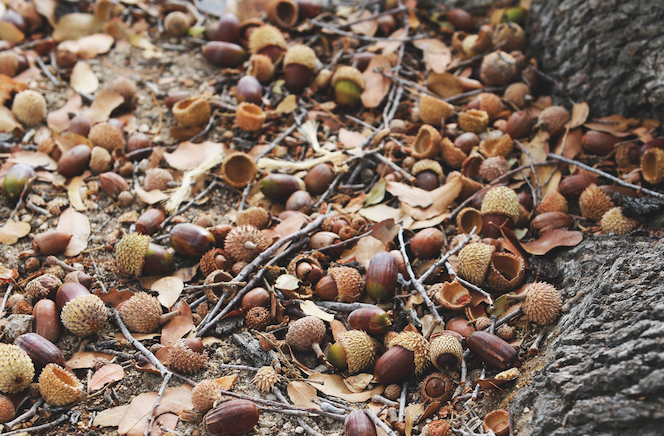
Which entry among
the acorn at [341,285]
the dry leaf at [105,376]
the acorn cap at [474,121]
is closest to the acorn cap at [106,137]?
the dry leaf at [105,376]

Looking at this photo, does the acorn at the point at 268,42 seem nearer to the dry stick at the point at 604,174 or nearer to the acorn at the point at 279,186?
the acorn at the point at 279,186

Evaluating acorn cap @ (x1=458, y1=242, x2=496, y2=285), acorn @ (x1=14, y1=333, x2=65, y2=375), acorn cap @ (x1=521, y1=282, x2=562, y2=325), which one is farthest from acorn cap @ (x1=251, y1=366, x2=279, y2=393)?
acorn cap @ (x1=521, y1=282, x2=562, y2=325)

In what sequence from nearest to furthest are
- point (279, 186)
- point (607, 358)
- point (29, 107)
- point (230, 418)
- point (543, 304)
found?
point (607, 358), point (230, 418), point (543, 304), point (279, 186), point (29, 107)

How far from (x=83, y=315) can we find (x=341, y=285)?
3.50 feet

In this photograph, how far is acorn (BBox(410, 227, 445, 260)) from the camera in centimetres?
239

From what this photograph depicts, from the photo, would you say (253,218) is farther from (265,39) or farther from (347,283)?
(265,39)

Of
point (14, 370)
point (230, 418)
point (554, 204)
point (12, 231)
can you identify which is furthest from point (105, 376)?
point (554, 204)

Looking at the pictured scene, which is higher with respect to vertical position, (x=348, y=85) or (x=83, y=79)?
(x=348, y=85)

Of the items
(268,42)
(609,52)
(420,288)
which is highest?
(609,52)

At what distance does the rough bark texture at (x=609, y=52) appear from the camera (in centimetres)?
271

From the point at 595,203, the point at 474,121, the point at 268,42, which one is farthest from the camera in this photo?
the point at 268,42

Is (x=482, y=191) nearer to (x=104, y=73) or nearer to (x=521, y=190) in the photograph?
(x=521, y=190)

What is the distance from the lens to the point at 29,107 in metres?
3.20

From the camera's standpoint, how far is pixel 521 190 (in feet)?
8.99
